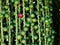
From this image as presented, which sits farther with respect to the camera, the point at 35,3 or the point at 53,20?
the point at 53,20

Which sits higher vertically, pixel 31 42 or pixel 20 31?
pixel 20 31

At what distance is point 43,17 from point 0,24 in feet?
1.37

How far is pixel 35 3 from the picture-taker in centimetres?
157

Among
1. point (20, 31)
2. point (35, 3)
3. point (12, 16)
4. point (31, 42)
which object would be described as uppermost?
point (35, 3)

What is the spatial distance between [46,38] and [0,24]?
0.48 m

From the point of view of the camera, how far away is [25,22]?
1.44 metres

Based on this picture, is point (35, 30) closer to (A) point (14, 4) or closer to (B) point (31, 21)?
(B) point (31, 21)

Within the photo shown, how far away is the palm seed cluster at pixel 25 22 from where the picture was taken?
136cm

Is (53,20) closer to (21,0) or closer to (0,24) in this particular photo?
(21,0)

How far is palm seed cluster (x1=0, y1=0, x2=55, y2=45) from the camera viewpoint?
136 centimetres

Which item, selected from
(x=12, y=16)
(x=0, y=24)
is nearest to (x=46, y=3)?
(x=12, y=16)

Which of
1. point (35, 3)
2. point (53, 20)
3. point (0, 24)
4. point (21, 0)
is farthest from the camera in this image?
point (53, 20)

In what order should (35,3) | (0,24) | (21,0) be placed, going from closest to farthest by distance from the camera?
(0,24) → (21,0) → (35,3)

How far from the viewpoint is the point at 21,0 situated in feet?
4.77
